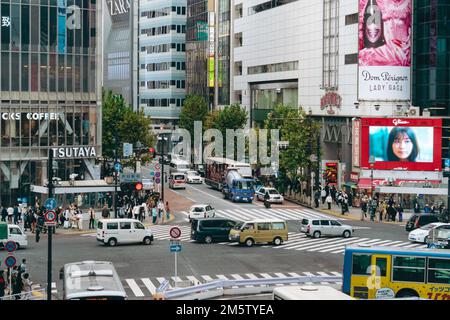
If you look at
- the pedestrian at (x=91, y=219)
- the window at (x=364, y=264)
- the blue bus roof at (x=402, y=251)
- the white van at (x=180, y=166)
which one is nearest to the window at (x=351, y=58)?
the white van at (x=180, y=166)

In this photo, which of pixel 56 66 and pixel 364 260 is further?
pixel 56 66

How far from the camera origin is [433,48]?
8538cm

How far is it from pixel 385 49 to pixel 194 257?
1752 inches

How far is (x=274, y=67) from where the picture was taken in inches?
→ 4710

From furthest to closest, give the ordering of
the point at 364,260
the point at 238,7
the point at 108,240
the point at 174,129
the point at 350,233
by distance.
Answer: the point at 174,129 → the point at 238,7 → the point at 350,233 → the point at 108,240 → the point at 364,260

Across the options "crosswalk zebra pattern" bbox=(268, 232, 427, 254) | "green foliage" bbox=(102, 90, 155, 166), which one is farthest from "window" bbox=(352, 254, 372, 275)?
"green foliage" bbox=(102, 90, 155, 166)

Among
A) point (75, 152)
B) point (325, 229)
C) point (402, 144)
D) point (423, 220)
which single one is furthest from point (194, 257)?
point (402, 144)

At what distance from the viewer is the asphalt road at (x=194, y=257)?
42.7 meters

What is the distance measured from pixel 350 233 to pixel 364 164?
26.2 meters

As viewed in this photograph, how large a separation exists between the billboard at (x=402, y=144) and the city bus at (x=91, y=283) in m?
56.4

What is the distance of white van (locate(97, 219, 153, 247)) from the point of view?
173 feet
